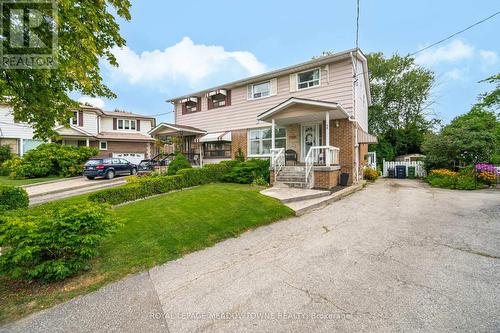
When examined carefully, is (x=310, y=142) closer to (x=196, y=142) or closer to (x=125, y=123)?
(x=196, y=142)

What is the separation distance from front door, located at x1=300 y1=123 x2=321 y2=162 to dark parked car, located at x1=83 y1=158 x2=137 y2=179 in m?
13.7

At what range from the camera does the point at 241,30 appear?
14.9m

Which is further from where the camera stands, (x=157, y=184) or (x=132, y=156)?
(x=132, y=156)

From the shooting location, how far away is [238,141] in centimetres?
1594

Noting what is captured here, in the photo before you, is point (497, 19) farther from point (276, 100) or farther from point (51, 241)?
point (51, 241)

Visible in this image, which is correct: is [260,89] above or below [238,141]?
above

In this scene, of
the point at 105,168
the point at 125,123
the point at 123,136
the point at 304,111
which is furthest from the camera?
the point at 125,123

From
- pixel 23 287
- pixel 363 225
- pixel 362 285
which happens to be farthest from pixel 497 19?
pixel 23 287

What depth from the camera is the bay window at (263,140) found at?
1416 cm

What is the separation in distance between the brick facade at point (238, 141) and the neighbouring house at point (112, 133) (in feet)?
45.5

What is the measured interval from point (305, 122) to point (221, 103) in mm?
7185

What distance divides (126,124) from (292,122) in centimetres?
2407

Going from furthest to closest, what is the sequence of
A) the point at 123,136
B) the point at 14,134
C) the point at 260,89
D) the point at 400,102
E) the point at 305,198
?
1. the point at 123,136
2. the point at 400,102
3. the point at 14,134
4. the point at 260,89
5. the point at 305,198

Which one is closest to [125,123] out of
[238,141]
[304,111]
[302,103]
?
[238,141]
